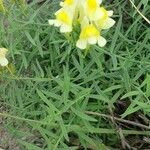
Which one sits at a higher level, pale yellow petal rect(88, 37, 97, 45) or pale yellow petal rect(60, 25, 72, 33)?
pale yellow petal rect(60, 25, 72, 33)

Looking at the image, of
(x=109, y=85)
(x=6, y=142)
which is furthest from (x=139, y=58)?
(x=6, y=142)

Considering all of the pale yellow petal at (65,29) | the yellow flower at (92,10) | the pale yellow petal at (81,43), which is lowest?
the pale yellow petal at (81,43)

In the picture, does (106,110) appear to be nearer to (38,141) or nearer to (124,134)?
(124,134)

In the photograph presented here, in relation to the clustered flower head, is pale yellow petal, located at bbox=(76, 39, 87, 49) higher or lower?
lower

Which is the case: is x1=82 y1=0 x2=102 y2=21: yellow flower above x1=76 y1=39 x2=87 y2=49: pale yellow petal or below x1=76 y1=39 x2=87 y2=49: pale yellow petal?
above

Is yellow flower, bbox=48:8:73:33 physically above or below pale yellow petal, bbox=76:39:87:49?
above

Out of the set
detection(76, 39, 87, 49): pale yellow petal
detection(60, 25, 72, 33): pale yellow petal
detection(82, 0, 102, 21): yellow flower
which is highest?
detection(82, 0, 102, 21): yellow flower

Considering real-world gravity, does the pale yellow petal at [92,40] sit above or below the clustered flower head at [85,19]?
below

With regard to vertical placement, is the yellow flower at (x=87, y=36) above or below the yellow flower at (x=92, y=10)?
below
